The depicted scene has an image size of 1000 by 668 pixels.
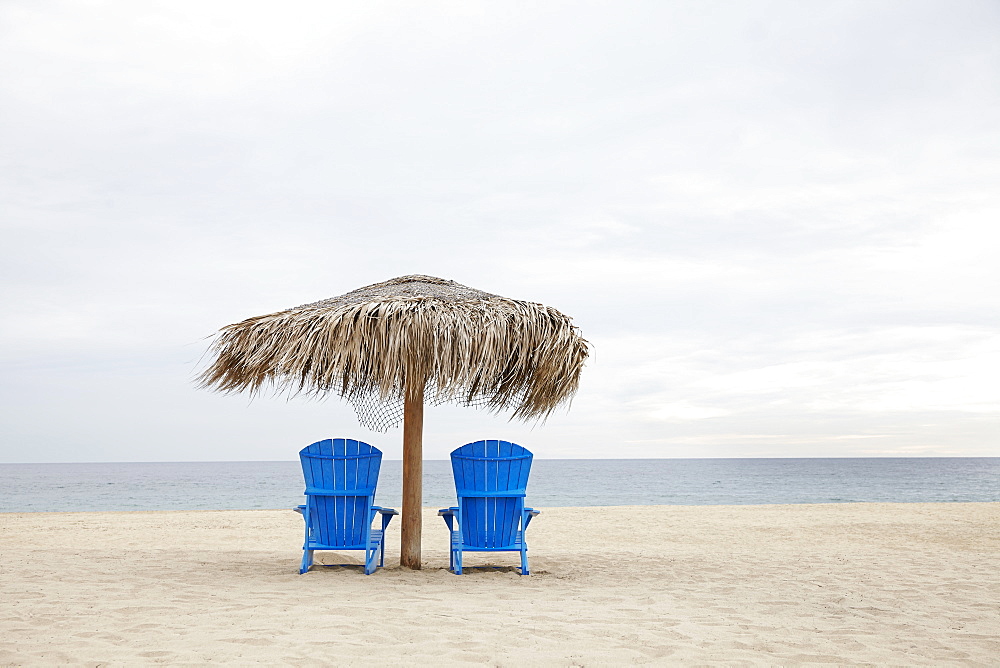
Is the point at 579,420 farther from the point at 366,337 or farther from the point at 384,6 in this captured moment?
the point at 366,337

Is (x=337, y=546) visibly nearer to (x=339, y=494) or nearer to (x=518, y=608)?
(x=339, y=494)

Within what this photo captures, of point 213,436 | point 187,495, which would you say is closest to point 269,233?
point 213,436

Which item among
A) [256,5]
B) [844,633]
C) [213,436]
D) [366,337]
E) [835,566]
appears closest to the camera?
[844,633]

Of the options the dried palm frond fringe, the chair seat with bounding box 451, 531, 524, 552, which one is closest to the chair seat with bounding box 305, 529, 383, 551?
the chair seat with bounding box 451, 531, 524, 552

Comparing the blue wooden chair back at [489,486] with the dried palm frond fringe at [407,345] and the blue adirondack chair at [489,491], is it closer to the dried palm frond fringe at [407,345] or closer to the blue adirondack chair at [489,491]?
the blue adirondack chair at [489,491]

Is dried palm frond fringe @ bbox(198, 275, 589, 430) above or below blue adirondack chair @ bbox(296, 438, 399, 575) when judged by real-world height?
above

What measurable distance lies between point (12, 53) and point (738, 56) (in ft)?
34.2

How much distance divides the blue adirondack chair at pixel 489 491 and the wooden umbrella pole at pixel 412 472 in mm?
325

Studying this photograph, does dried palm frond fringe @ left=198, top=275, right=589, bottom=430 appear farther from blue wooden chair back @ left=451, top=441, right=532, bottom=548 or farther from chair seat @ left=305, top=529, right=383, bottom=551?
chair seat @ left=305, top=529, right=383, bottom=551

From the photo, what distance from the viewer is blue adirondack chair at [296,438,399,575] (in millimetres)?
4832

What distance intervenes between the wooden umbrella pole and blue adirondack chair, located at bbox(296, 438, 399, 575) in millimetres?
291

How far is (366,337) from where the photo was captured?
4605 mm

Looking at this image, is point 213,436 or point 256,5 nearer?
point 256,5

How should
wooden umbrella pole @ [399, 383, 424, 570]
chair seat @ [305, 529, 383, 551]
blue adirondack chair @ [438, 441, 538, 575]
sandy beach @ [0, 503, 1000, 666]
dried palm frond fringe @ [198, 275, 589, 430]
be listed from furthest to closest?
wooden umbrella pole @ [399, 383, 424, 570]
blue adirondack chair @ [438, 441, 538, 575]
chair seat @ [305, 529, 383, 551]
dried palm frond fringe @ [198, 275, 589, 430]
sandy beach @ [0, 503, 1000, 666]
